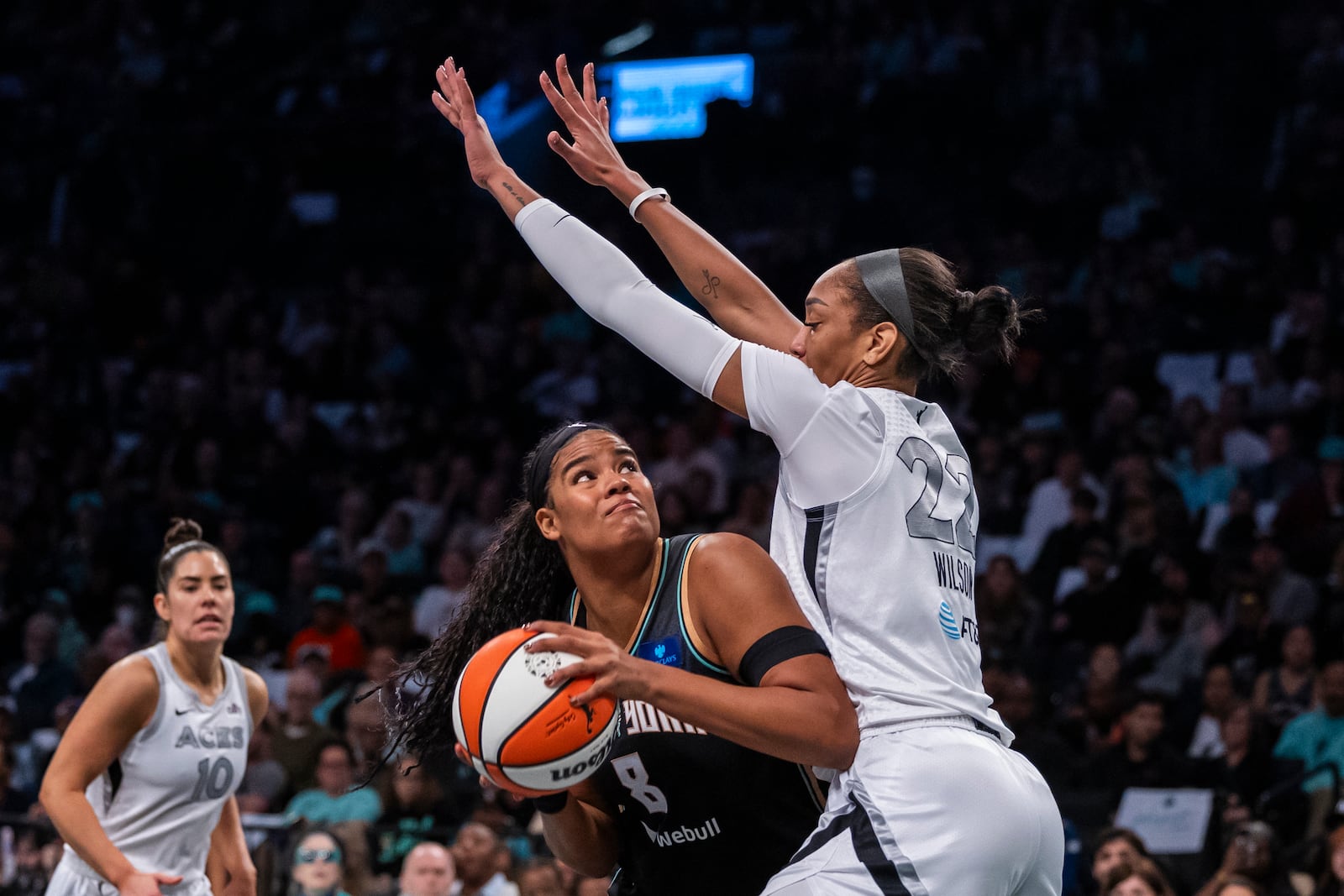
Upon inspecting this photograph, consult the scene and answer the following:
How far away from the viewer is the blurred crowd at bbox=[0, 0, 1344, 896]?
8469mm

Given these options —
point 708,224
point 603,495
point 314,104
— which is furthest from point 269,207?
point 603,495

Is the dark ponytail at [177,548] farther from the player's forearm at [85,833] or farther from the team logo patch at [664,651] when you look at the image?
the team logo patch at [664,651]

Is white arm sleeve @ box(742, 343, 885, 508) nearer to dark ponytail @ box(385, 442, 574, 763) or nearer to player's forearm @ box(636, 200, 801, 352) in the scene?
player's forearm @ box(636, 200, 801, 352)

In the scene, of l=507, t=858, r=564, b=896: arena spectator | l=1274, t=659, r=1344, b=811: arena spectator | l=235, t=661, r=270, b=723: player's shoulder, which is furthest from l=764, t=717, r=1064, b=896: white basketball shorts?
l=1274, t=659, r=1344, b=811: arena spectator

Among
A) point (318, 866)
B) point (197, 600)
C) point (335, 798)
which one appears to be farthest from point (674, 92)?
point (197, 600)

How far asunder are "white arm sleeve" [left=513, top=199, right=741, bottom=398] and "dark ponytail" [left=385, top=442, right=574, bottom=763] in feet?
2.20

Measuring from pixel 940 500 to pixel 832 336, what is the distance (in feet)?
1.39

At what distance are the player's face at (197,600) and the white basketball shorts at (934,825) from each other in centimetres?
279

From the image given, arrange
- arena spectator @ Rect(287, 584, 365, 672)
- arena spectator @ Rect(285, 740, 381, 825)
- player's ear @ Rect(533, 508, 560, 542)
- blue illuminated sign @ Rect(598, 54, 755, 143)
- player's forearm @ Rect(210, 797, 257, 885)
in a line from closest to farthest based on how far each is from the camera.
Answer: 1. player's ear @ Rect(533, 508, 560, 542)
2. player's forearm @ Rect(210, 797, 257, 885)
3. arena spectator @ Rect(285, 740, 381, 825)
4. arena spectator @ Rect(287, 584, 365, 672)
5. blue illuminated sign @ Rect(598, 54, 755, 143)

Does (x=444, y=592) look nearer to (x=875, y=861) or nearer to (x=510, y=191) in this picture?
(x=510, y=191)

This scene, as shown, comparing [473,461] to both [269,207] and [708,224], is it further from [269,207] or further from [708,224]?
[269,207]

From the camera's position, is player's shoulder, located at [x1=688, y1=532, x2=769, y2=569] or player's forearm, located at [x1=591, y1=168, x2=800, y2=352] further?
player's forearm, located at [x1=591, y1=168, x2=800, y2=352]

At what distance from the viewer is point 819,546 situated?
315cm

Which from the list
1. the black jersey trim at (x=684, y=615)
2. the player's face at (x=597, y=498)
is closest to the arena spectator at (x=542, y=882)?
the player's face at (x=597, y=498)
